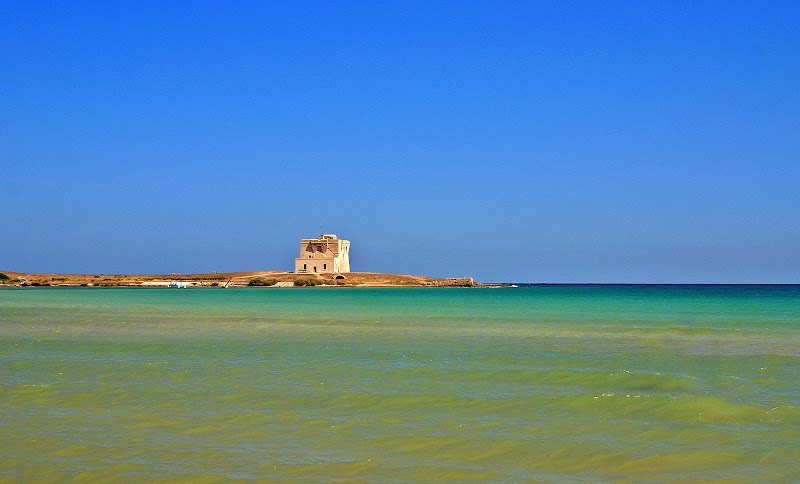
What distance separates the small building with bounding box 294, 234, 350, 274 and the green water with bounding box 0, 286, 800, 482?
309 feet

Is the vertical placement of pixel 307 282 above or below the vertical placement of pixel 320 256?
below

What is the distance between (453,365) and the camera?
41.4 ft

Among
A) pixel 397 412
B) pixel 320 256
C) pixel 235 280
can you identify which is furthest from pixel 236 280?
pixel 397 412

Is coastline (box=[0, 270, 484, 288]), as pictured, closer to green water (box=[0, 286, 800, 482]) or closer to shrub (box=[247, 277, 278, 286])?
shrub (box=[247, 277, 278, 286])

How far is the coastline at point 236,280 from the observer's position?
10481cm

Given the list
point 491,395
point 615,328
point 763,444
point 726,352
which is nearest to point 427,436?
point 491,395

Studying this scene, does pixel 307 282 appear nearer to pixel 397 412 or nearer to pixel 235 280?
pixel 235 280

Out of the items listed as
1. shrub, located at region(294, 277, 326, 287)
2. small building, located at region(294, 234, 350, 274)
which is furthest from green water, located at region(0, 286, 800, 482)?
small building, located at region(294, 234, 350, 274)

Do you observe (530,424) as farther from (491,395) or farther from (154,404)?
(154,404)

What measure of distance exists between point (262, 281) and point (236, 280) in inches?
256

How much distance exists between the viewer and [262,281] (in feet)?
343

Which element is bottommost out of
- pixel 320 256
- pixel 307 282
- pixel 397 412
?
pixel 397 412

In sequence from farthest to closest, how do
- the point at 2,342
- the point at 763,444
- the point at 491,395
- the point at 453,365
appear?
the point at 2,342
the point at 453,365
the point at 491,395
the point at 763,444

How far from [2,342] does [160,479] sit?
12.7 meters
